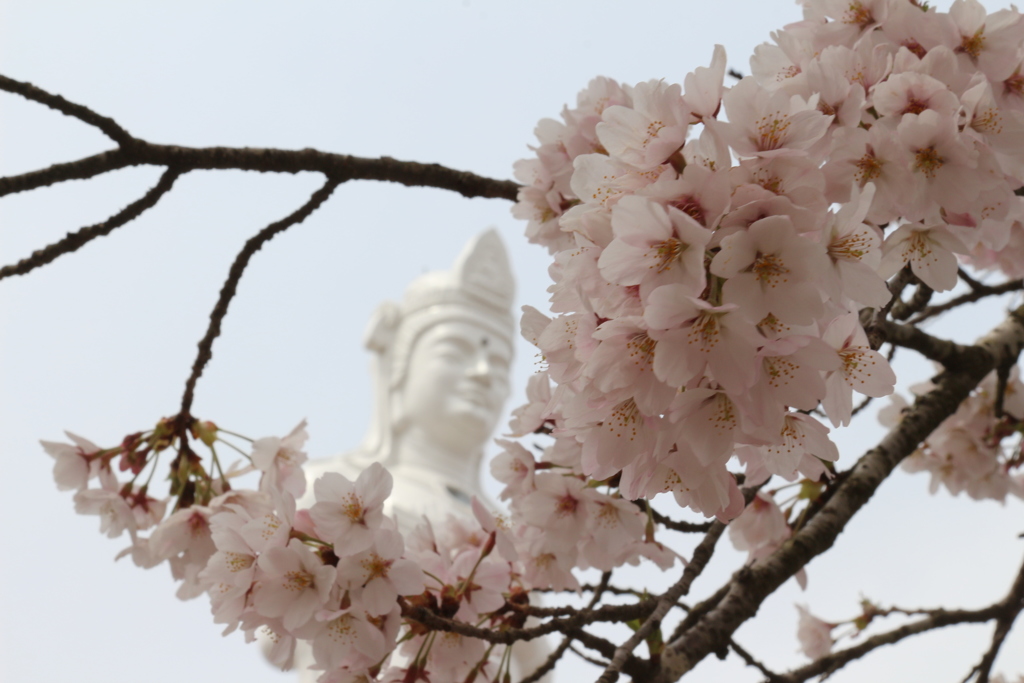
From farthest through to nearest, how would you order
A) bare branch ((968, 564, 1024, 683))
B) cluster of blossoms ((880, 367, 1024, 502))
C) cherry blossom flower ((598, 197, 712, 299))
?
cluster of blossoms ((880, 367, 1024, 502)) → bare branch ((968, 564, 1024, 683)) → cherry blossom flower ((598, 197, 712, 299))

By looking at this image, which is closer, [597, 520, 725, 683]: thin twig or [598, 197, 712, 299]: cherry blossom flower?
[598, 197, 712, 299]: cherry blossom flower

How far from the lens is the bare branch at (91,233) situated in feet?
3.12

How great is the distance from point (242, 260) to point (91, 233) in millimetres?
218

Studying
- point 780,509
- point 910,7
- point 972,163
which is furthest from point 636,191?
point 780,509

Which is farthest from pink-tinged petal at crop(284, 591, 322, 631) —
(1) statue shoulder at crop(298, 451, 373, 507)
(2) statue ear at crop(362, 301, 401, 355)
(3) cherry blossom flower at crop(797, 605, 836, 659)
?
(2) statue ear at crop(362, 301, 401, 355)

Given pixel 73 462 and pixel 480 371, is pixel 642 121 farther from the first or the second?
pixel 480 371

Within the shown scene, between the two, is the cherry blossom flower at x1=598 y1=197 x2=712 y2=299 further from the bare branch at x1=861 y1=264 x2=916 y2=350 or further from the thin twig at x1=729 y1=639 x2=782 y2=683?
the thin twig at x1=729 y1=639 x2=782 y2=683

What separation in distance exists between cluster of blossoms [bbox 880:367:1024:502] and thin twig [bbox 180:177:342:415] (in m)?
1.19

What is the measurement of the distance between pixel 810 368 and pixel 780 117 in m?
0.17

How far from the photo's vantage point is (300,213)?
3.81ft

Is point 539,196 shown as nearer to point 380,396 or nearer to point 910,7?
point 910,7

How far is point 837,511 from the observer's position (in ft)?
4.09

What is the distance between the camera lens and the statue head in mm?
4684

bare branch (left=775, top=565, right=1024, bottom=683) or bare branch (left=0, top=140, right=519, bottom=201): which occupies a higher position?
bare branch (left=0, top=140, right=519, bottom=201)
